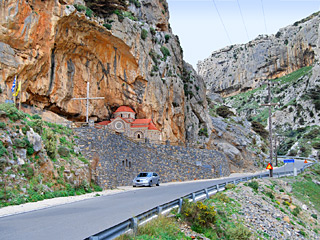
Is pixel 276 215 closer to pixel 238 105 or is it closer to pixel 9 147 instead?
pixel 9 147

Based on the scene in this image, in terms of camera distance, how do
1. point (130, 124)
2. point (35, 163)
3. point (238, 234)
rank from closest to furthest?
→ point (238, 234), point (35, 163), point (130, 124)

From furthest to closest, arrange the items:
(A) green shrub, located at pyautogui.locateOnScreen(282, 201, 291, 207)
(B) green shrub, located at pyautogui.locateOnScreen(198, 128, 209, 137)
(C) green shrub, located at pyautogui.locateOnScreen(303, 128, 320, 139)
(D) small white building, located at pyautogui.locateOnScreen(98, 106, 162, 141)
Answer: (C) green shrub, located at pyautogui.locateOnScreen(303, 128, 320, 139)
(B) green shrub, located at pyautogui.locateOnScreen(198, 128, 209, 137)
(D) small white building, located at pyautogui.locateOnScreen(98, 106, 162, 141)
(A) green shrub, located at pyautogui.locateOnScreen(282, 201, 291, 207)

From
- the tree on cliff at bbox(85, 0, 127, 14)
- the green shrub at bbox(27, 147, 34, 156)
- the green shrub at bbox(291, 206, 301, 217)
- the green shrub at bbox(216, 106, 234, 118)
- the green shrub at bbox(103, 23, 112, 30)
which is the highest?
the tree on cliff at bbox(85, 0, 127, 14)

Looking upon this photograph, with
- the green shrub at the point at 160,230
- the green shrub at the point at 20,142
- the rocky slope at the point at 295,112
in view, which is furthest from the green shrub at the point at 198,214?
the rocky slope at the point at 295,112

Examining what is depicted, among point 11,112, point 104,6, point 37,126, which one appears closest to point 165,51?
point 104,6

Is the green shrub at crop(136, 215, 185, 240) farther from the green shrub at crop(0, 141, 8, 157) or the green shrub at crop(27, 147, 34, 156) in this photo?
the green shrub at crop(27, 147, 34, 156)

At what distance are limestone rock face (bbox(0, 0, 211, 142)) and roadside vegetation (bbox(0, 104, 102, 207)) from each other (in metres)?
7.96

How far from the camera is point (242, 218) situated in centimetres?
1517

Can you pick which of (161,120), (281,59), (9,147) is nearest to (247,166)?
(161,120)

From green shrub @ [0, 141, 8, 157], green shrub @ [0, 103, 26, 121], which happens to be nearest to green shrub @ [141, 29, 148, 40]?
green shrub @ [0, 103, 26, 121]

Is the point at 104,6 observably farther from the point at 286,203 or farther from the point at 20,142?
the point at 286,203

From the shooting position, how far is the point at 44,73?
30422 mm

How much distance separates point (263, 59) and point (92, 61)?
114058 mm

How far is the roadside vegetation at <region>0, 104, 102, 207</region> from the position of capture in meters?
14.3
